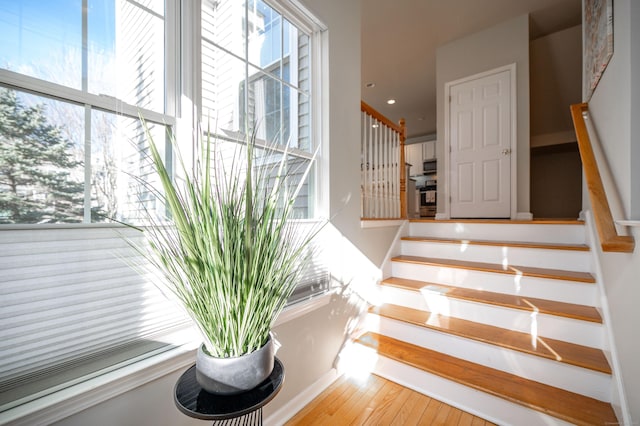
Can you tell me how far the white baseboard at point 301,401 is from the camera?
1.50 metres

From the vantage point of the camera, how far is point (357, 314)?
2205 millimetres

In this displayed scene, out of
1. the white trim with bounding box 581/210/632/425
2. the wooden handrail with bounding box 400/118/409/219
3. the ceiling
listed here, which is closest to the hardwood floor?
the white trim with bounding box 581/210/632/425

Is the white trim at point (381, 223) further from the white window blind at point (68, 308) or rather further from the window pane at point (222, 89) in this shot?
the white window blind at point (68, 308)

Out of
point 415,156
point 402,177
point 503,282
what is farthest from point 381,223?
point 415,156

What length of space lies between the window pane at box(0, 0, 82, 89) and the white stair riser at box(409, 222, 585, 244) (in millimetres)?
2935

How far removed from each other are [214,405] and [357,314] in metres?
1.62

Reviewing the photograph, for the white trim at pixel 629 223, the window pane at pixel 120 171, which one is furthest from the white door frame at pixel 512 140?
the window pane at pixel 120 171

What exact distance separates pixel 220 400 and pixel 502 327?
1.91 meters

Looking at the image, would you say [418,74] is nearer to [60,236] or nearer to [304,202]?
[304,202]

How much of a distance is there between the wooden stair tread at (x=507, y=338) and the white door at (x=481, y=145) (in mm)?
2319

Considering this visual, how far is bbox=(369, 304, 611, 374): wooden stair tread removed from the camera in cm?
144

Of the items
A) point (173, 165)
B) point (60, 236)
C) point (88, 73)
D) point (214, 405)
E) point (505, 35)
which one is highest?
point (505, 35)

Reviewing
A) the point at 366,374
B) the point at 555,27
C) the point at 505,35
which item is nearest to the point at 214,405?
the point at 366,374

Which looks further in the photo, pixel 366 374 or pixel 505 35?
pixel 505 35
